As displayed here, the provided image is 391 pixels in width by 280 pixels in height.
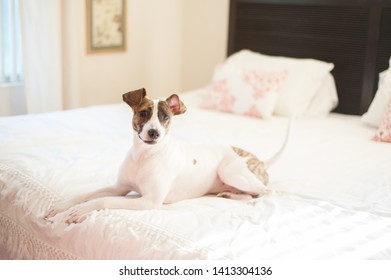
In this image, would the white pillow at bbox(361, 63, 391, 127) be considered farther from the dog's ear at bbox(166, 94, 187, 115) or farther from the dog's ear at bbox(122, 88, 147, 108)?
the dog's ear at bbox(122, 88, 147, 108)

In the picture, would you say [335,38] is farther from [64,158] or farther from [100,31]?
[64,158]

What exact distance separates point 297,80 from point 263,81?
0.80ft

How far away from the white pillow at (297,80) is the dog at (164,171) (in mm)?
1428

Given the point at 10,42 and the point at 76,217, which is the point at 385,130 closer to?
the point at 76,217

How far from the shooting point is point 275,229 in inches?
74.9

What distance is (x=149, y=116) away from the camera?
76.1 inches

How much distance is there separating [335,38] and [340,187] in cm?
170

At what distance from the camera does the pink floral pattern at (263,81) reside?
362 centimetres

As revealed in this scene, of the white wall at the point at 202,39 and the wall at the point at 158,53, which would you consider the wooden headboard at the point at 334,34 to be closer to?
the white wall at the point at 202,39

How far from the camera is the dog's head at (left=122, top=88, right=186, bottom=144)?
75.8 inches

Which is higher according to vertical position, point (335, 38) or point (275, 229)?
point (335, 38)

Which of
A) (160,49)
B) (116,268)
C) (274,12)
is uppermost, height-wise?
(274,12)

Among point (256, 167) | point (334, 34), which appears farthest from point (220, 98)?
point (256, 167)

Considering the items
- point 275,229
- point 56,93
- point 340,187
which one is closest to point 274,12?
point 56,93
